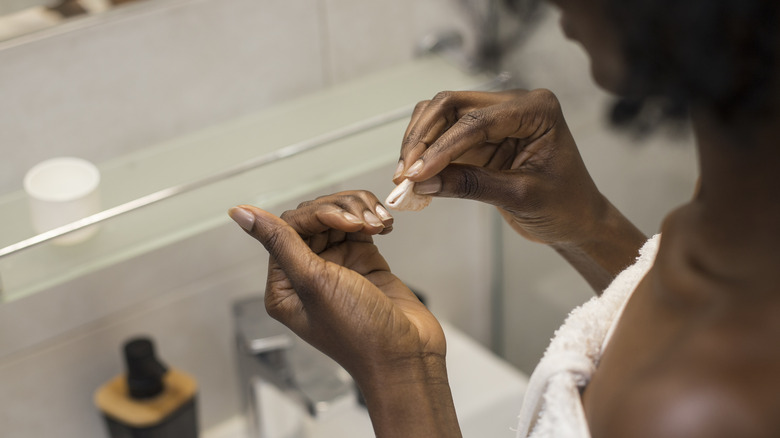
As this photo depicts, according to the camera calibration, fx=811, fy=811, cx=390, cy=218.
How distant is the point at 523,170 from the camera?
0.51m

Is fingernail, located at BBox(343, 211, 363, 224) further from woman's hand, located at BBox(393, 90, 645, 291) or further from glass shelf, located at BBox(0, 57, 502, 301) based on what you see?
glass shelf, located at BBox(0, 57, 502, 301)

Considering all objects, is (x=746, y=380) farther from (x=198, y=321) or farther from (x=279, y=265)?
(x=198, y=321)

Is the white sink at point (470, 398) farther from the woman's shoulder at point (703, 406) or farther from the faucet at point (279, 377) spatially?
the woman's shoulder at point (703, 406)

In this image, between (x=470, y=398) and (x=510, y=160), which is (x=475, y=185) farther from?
(x=470, y=398)

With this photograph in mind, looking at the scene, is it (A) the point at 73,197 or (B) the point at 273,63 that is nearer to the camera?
(A) the point at 73,197

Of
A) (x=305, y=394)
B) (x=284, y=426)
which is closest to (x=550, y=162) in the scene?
(x=305, y=394)

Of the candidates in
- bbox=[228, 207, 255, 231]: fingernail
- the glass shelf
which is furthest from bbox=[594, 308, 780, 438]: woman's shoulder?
the glass shelf

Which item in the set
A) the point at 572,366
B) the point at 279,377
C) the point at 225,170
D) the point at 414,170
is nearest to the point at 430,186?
the point at 414,170

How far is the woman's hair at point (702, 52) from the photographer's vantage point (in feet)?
0.87

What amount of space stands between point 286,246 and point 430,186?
0.09m

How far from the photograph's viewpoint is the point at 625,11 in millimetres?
290

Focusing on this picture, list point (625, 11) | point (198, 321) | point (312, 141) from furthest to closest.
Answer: point (198, 321), point (312, 141), point (625, 11)

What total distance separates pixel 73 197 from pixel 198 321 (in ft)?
0.89

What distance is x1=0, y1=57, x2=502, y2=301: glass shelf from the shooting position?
2.14ft
